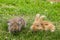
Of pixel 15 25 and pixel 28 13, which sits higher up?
pixel 15 25

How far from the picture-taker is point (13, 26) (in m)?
7.41

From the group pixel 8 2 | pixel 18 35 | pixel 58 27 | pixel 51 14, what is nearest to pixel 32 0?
pixel 8 2

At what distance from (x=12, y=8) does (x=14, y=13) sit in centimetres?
55

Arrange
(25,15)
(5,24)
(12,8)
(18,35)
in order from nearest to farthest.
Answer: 1. (18,35)
2. (5,24)
3. (25,15)
4. (12,8)

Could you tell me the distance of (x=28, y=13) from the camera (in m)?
9.65

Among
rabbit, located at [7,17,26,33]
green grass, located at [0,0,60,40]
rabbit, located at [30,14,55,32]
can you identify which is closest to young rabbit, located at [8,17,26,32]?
rabbit, located at [7,17,26,33]

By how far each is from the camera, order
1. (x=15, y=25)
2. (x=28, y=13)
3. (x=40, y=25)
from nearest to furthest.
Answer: (x=15, y=25)
(x=40, y=25)
(x=28, y=13)

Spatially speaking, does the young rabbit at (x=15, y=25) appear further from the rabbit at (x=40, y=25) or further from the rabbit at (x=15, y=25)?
the rabbit at (x=40, y=25)

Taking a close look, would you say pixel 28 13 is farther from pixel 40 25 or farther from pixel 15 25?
pixel 15 25

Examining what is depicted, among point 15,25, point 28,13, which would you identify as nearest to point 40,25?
point 15,25

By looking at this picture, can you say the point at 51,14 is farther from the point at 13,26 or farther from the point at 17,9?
the point at 13,26

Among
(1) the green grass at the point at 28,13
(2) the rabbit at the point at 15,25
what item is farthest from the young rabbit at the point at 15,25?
(1) the green grass at the point at 28,13

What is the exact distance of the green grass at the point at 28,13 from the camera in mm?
7262

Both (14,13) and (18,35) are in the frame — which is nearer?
(18,35)
